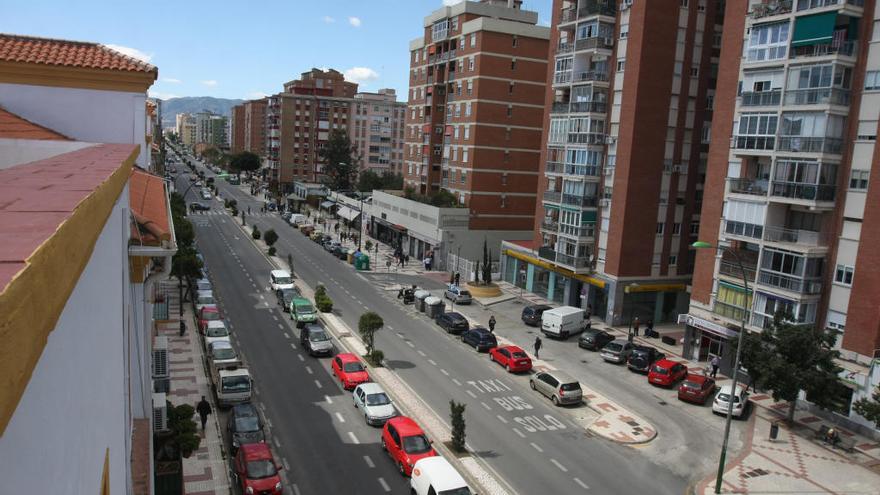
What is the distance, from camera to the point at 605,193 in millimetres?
44094

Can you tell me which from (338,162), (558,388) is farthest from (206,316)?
(338,162)

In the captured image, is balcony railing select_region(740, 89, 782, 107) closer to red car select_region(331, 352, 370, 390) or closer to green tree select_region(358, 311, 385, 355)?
green tree select_region(358, 311, 385, 355)

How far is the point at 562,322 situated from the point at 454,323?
6.35 meters

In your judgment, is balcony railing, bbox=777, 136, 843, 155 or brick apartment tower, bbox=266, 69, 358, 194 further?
brick apartment tower, bbox=266, 69, 358, 194

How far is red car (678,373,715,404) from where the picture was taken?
2933cm

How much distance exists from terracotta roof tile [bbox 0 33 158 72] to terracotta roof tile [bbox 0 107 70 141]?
1265mm

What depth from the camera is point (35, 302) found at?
85.7 inches

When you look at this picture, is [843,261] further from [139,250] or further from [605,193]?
[139,250]

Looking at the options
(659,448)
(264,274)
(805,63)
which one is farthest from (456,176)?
(659,448)

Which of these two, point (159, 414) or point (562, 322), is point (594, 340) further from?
point (159, 414)

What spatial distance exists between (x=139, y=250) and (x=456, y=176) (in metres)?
53.8

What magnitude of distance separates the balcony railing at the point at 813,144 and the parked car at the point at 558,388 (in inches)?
580

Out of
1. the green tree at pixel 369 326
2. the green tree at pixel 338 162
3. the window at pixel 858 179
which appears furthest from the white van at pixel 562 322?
the green tree at pixel 338 162

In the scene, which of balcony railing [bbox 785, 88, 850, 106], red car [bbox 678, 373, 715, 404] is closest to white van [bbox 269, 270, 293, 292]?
red car [bbox 678, 373, 715, 404]
